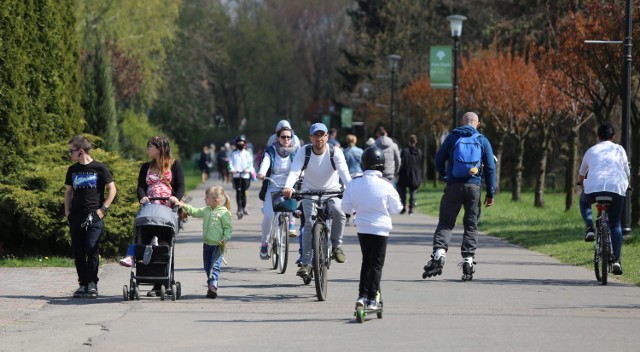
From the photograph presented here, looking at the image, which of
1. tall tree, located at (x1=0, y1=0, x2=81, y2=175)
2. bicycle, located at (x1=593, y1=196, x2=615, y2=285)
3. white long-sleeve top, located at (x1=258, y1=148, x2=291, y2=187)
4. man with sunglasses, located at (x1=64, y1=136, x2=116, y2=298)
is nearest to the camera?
man with sunglasses, located at (x1=64, y1=136, x2=116, y2=298)

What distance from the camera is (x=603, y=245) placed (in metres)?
14.2

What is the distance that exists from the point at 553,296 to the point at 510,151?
41239mm

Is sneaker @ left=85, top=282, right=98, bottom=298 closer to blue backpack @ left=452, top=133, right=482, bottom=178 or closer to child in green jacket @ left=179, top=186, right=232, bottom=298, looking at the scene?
child in green jacket @ left=179, top=186, right=232, bottom=298

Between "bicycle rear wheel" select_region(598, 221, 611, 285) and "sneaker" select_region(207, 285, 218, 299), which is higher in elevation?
"bicycle rear wheel" select_region(598, 221, 611, 285)

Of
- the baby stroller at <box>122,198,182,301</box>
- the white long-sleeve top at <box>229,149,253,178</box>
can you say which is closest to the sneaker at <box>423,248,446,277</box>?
the baby stroller at <box>122,198,182,301</box>

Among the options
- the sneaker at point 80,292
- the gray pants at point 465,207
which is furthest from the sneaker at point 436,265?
the sneaker at point 80,292

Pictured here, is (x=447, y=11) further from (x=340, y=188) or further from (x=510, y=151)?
(x=340, y=188)

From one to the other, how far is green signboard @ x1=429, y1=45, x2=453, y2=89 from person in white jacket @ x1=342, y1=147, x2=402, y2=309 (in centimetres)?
2411

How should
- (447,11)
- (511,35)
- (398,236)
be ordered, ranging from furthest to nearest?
1. (447,11)
2. (511,35)
3. (398,236)

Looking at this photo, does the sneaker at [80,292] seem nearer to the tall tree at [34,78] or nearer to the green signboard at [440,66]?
the tall tree at [34,78]

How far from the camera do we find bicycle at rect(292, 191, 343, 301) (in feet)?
40.7

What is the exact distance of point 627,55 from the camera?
755 inches

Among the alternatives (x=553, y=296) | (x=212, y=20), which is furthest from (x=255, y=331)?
(x=212, y=20)

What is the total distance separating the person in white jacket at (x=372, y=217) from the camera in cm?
1090
